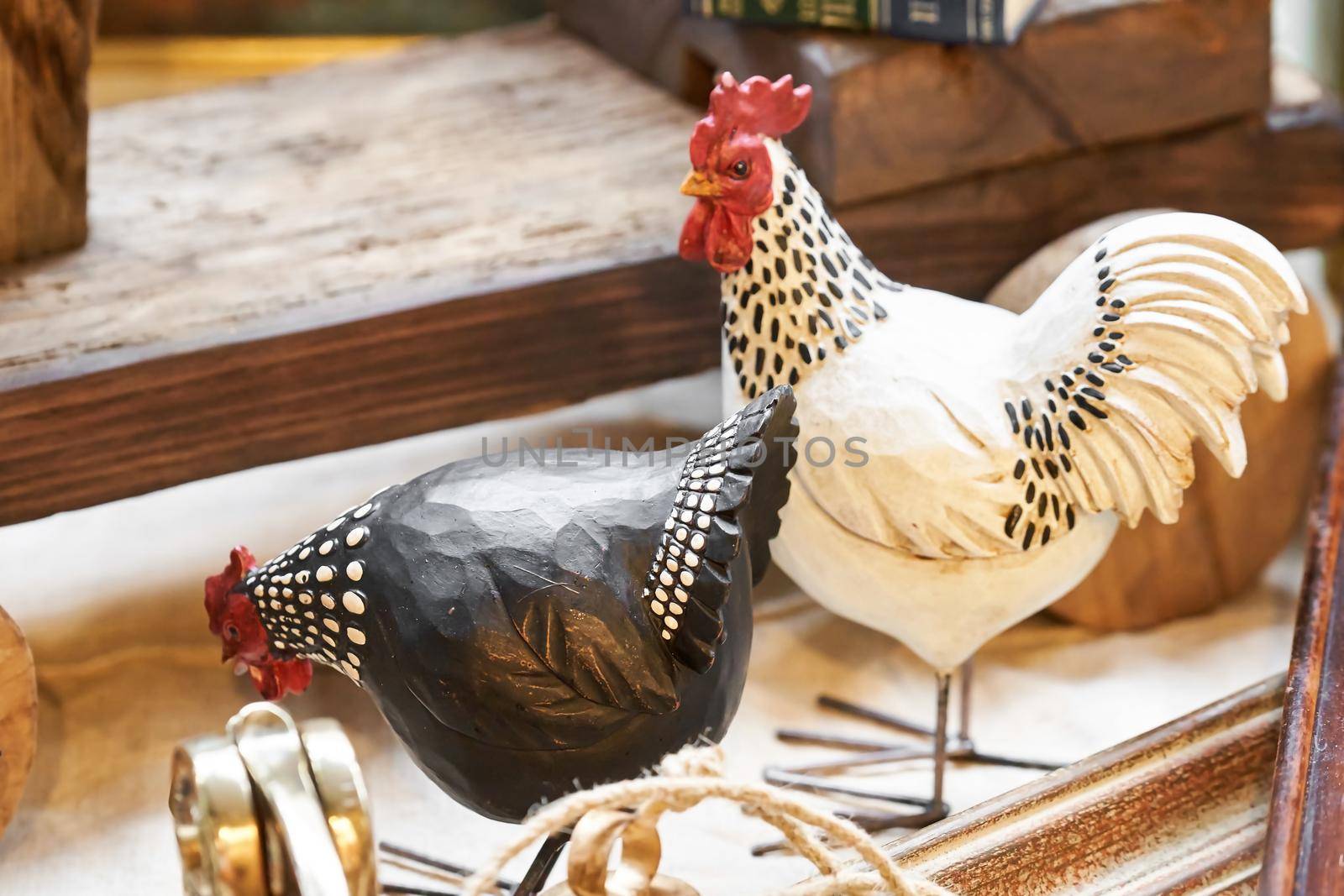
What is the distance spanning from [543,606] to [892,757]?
1.57ft

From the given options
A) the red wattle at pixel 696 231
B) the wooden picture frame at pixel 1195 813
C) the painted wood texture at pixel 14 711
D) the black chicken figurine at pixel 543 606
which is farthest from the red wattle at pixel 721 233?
the painted wood texture at pixel 14 711

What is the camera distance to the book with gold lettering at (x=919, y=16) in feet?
3.51

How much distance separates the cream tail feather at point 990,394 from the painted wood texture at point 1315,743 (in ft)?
Result: 0.52

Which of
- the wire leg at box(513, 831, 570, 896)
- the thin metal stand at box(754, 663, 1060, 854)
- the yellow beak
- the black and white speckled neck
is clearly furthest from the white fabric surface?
the yellow beak

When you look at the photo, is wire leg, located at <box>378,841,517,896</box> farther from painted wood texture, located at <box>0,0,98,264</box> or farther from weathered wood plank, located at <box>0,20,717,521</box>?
painted wood texture, located at <box>0,0,98,264</box>

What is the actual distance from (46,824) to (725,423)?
64cm

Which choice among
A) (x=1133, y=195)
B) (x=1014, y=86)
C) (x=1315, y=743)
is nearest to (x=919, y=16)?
(x=1014, y=86)

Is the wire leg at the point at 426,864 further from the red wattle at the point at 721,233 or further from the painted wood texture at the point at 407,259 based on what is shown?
the red wattle at the point at 721,233

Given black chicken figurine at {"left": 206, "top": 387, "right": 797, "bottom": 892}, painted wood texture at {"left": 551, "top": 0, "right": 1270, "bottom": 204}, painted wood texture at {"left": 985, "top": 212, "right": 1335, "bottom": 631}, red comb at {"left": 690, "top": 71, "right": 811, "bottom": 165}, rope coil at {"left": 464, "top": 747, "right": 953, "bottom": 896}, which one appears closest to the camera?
rope coil at {"left": 464, "top": 747, "right": 953, "bottom": 896}

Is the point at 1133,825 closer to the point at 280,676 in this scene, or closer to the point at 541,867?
the point at 541,867

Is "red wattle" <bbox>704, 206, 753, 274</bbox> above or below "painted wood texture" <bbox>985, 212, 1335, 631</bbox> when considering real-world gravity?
above

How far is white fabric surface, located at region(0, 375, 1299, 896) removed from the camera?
1.02 m

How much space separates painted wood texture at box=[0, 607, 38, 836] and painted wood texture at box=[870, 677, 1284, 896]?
1.88ft

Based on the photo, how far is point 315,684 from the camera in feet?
3.95
